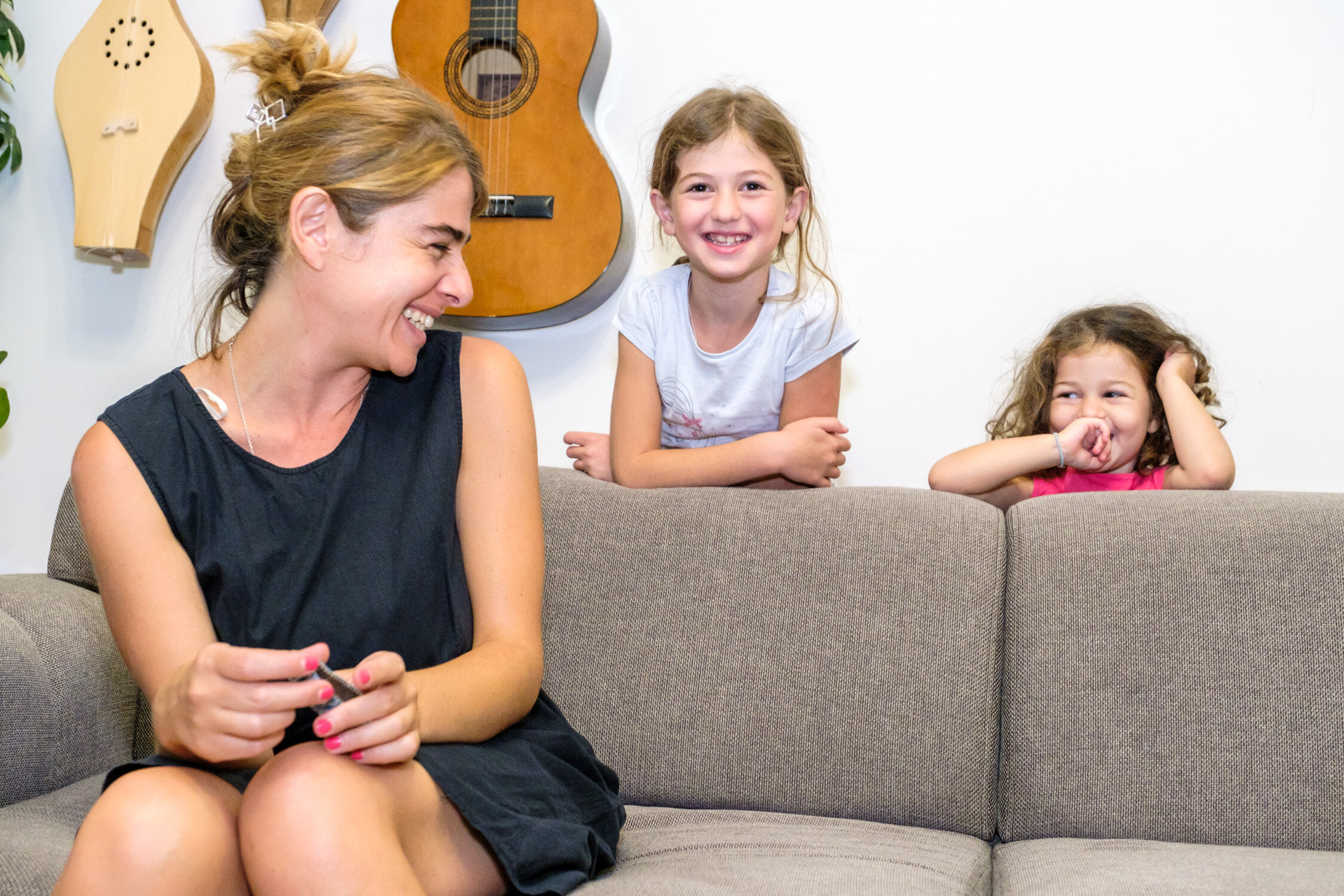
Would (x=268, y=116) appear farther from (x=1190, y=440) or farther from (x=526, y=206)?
(x=1190, y=440)

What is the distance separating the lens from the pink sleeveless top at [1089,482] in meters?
1.79

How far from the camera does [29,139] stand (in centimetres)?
250

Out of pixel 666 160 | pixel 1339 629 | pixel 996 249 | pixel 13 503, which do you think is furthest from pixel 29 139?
pixel 1339 629

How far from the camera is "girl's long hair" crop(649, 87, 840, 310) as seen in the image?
1.73 m

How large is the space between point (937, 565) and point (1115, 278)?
0.92 meters

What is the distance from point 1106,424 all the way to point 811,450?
1.58 ft

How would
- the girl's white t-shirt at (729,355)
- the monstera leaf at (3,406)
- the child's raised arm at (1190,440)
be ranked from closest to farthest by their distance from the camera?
the child's raised arm at (1190,440), the girl's white t-shirt at (729,355), the monstera leaf at (3,406)

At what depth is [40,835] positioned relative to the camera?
1120 millimetres

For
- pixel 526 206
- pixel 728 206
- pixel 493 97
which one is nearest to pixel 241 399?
pixel 728 206

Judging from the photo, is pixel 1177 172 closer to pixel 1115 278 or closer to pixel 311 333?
pixel 1115 278

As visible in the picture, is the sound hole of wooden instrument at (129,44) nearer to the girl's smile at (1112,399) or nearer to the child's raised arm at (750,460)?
the child's raised arm at (750,460)

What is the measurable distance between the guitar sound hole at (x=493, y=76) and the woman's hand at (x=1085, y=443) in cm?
121

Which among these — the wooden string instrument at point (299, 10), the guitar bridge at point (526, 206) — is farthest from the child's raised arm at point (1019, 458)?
the wooden string instrument at point (299, 10)

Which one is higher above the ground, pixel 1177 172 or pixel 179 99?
pixel 179 99
